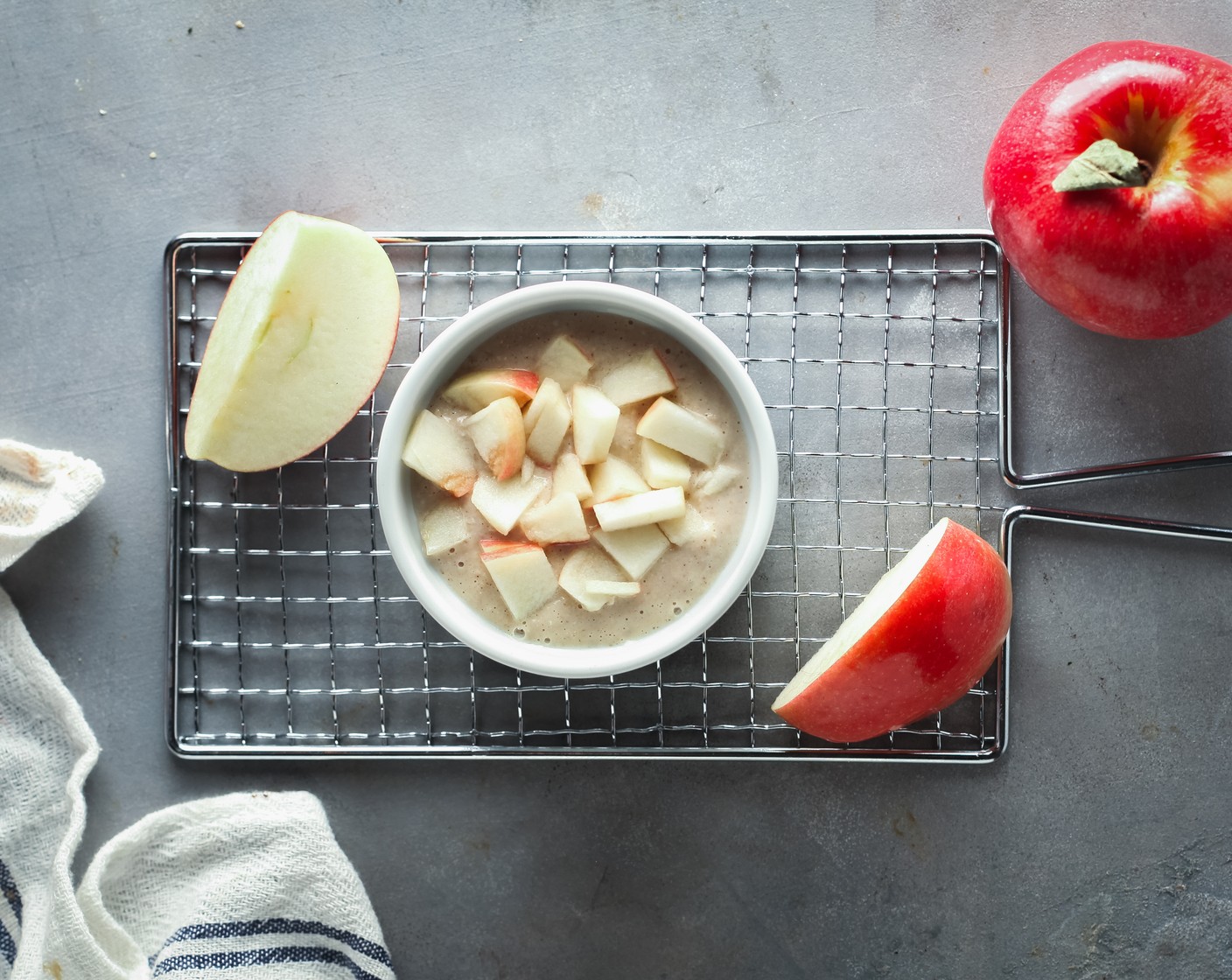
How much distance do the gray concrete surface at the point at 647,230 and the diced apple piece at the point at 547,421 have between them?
0.25 m

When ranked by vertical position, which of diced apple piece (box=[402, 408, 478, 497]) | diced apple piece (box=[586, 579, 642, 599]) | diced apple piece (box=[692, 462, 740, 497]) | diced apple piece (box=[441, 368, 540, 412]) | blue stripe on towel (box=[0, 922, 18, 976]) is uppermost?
diced apple piece (box=[441, 368, 540, 412])

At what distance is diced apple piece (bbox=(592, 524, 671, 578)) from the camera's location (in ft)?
3.50

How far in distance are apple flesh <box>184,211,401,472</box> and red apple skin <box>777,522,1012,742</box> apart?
567 millimetres

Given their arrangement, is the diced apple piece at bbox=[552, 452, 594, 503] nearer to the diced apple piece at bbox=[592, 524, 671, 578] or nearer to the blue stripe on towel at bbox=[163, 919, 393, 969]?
the diced apple piece at bbox=[592, 524, 671, 578]

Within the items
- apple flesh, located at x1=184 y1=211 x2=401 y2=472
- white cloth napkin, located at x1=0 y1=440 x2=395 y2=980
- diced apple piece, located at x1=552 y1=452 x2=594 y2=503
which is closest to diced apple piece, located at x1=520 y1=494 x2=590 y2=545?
diced apple piece, located at x1=552 y1=452 x2=594 y2=503

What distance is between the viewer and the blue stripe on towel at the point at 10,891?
46.4 inches

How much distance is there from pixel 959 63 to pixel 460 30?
23.0 inches

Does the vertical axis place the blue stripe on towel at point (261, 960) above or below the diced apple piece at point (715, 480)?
below

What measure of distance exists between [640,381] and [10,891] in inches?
36.2

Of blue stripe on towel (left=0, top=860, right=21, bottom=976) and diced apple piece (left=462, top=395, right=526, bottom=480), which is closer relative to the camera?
diced apple piece (left=462, top=395, right=526, bottom=480)

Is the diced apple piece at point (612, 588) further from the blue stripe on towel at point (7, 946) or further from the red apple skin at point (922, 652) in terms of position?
the blue stripe on towel at point (7, 946)

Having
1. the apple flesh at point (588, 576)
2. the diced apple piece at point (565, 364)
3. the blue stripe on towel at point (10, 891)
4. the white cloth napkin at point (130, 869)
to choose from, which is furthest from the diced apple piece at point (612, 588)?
the blue stripe on towel at point (10, 891)

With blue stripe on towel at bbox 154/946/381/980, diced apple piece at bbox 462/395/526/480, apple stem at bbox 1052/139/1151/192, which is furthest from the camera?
blue stripe on towel at bbox 154/946/381/980

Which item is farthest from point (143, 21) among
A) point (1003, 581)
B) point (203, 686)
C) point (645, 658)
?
point (1003, 581)
